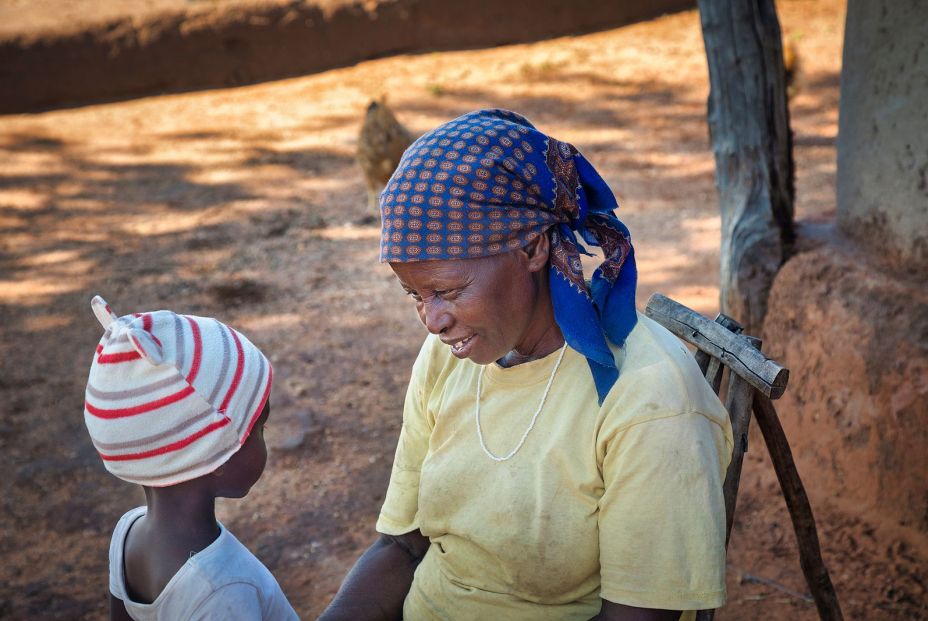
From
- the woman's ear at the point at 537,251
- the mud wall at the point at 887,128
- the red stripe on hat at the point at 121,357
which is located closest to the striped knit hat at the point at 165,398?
the red stripe on hat at the point at 121,357

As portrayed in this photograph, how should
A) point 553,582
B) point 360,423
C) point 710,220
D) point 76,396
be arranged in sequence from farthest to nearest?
Answer: point 710,220 → point 76,396 → point 360,423 → point 553,582

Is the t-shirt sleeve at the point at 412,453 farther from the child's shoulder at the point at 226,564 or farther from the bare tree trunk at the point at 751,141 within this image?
the bare tree trunk at the point at 751,141

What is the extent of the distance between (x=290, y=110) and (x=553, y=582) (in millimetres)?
8477

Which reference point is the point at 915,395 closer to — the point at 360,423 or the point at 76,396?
the point at 360,423

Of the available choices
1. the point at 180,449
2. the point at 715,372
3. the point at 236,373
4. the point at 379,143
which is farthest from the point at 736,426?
the point at 379,143

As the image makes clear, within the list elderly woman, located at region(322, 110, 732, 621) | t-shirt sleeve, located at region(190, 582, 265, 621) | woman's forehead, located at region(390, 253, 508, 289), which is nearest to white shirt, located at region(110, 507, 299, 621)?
t-shirt sleeve, located at region(190, 582, 265, 621)

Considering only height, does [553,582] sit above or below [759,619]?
above

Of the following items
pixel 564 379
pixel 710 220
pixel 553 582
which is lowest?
pixel 710 220

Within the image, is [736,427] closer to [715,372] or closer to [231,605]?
[715,372]

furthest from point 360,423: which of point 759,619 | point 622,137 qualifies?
point 622,137

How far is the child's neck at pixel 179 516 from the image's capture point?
1.85 m

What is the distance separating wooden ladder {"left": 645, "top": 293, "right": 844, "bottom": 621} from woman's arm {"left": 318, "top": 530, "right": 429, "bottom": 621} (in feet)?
2.58

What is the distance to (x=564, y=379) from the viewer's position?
1.89 metres

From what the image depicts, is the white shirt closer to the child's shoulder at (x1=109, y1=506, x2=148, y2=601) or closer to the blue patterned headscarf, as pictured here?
the child's shoulder at (x1=109, y1=506, x2=148, y2=601)
